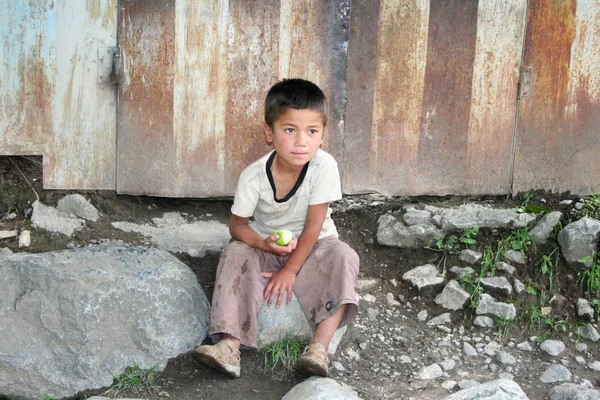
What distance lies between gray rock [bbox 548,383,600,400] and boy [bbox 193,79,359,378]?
0.94 m

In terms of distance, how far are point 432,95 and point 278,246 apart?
147 centimetres

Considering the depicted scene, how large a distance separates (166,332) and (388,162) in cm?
168

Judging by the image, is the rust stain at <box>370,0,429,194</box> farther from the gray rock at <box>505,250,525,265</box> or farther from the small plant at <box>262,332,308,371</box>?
the small plant at <box>262,332,308,371</box>

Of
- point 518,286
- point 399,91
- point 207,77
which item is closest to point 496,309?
point 518,286

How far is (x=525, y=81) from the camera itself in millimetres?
4707

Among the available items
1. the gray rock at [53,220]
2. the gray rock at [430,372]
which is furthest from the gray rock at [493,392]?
the gray rock at [53,220]

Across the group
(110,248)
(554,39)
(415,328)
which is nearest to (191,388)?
(110,248)

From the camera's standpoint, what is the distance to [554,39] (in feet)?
15.4

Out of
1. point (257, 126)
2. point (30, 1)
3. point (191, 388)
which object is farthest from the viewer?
point (257, 126)

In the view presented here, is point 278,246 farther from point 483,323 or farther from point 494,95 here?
point 494,95

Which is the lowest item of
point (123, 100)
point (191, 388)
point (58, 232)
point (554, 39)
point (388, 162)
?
point (191, 388)

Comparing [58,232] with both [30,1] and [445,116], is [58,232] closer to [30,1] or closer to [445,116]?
[30,1]

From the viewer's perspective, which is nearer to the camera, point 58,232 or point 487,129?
point 58,232

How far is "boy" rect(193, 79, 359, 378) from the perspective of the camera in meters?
3.76
